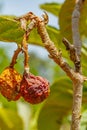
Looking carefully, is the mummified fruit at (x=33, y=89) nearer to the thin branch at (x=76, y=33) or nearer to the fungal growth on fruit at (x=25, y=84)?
the fungal growth on fruit at (x=25, y=84)

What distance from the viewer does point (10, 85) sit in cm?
193

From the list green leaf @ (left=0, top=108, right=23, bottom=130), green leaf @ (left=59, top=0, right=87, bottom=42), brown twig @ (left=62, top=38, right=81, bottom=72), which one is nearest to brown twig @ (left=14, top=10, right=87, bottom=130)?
brown twig @ (left=62, top=38, right=81, bottom=72)

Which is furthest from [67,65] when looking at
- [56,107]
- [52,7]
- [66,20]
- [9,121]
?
Answer: [9,121]

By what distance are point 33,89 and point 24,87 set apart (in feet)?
0.13

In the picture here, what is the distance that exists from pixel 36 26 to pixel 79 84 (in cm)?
27

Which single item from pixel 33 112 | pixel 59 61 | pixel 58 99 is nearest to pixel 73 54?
pixel 59 61

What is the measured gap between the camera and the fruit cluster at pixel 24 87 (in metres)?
1.90

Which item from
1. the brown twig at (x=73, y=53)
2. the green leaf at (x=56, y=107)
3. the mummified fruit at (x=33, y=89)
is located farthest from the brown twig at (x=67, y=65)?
the green leaf at (x=56, y=107)

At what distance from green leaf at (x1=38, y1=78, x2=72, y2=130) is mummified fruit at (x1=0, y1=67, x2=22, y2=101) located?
129 centimetres

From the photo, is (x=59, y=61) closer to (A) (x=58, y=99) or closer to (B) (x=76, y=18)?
(B) (x=76, y=18)

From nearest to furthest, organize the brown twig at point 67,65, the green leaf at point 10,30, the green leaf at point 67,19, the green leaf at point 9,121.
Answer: the brown twig at point 67,65, the green leaf at point 10,30, the green leaf at point 67,19, the green leaf at point 9,121

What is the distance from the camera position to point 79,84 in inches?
71.4

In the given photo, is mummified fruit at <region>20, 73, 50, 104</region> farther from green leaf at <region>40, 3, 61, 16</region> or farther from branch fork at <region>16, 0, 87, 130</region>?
green leaf at <region>40, 3, 61, 16</region>

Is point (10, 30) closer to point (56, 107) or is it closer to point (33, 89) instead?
point (33, 89)
